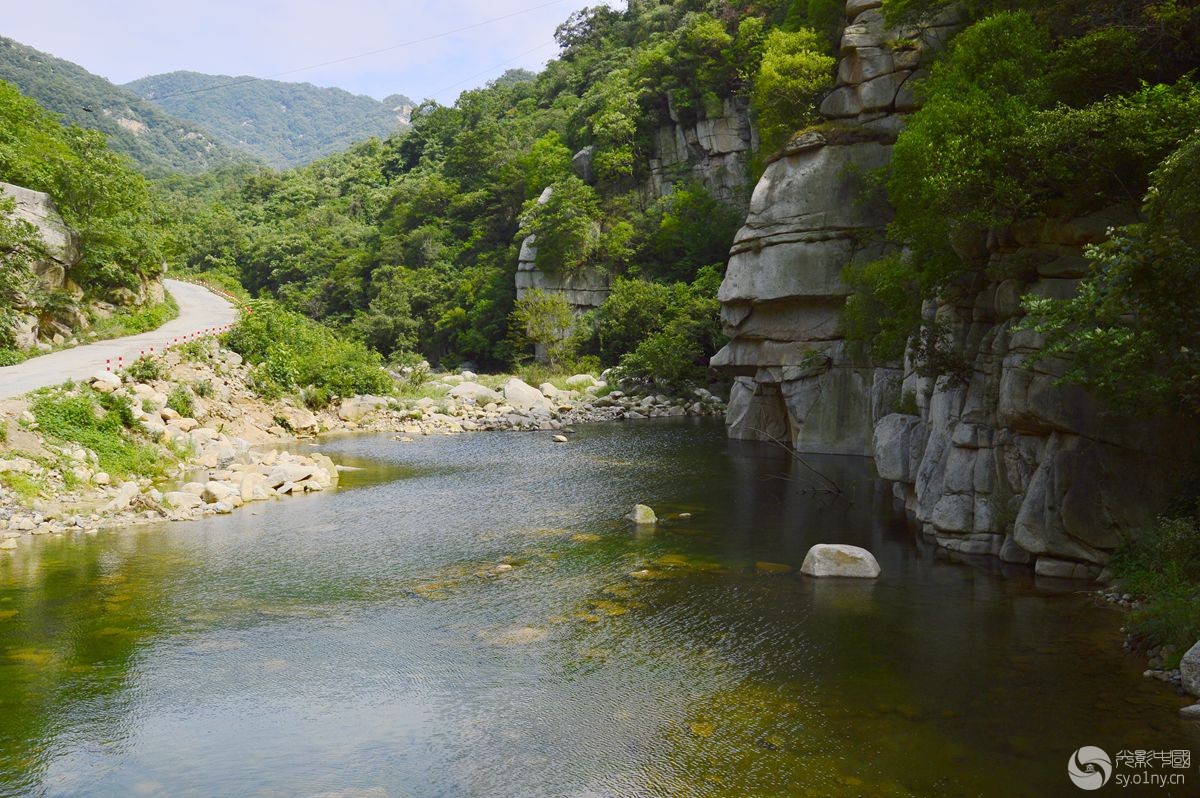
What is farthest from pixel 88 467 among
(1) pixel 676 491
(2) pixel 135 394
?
(1) pixel 676 491

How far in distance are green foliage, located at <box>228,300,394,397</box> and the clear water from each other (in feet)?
62.9

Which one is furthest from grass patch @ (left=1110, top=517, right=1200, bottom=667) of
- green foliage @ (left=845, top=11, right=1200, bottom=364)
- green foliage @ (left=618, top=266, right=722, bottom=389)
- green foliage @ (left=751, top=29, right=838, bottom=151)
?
green foliage @ (left=618, top=266, right=722, bottom=389)

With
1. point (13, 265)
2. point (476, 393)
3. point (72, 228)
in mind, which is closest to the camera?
point (13, 265)

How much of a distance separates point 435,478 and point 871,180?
18188mm

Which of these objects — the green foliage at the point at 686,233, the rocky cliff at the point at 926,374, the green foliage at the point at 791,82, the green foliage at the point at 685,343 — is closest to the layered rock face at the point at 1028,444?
the rocky cliff at the point at 926,374

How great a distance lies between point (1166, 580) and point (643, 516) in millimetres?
11339

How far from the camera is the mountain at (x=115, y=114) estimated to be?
408ft

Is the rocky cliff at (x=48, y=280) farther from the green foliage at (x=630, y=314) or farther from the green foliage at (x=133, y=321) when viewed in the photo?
the green foliage at (x=630, y=314)

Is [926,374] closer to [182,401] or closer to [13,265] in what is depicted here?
[182,401]

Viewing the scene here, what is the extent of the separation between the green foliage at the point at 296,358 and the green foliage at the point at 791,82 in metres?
23.2

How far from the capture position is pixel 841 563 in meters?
17.0

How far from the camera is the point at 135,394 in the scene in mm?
28438

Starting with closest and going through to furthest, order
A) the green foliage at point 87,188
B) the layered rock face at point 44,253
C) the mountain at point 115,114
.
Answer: the layered rock face at point 44,253 < the green foliage at point 87,188 < the mountain at point 115,114

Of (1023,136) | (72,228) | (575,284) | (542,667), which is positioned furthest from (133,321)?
(1023,136)
